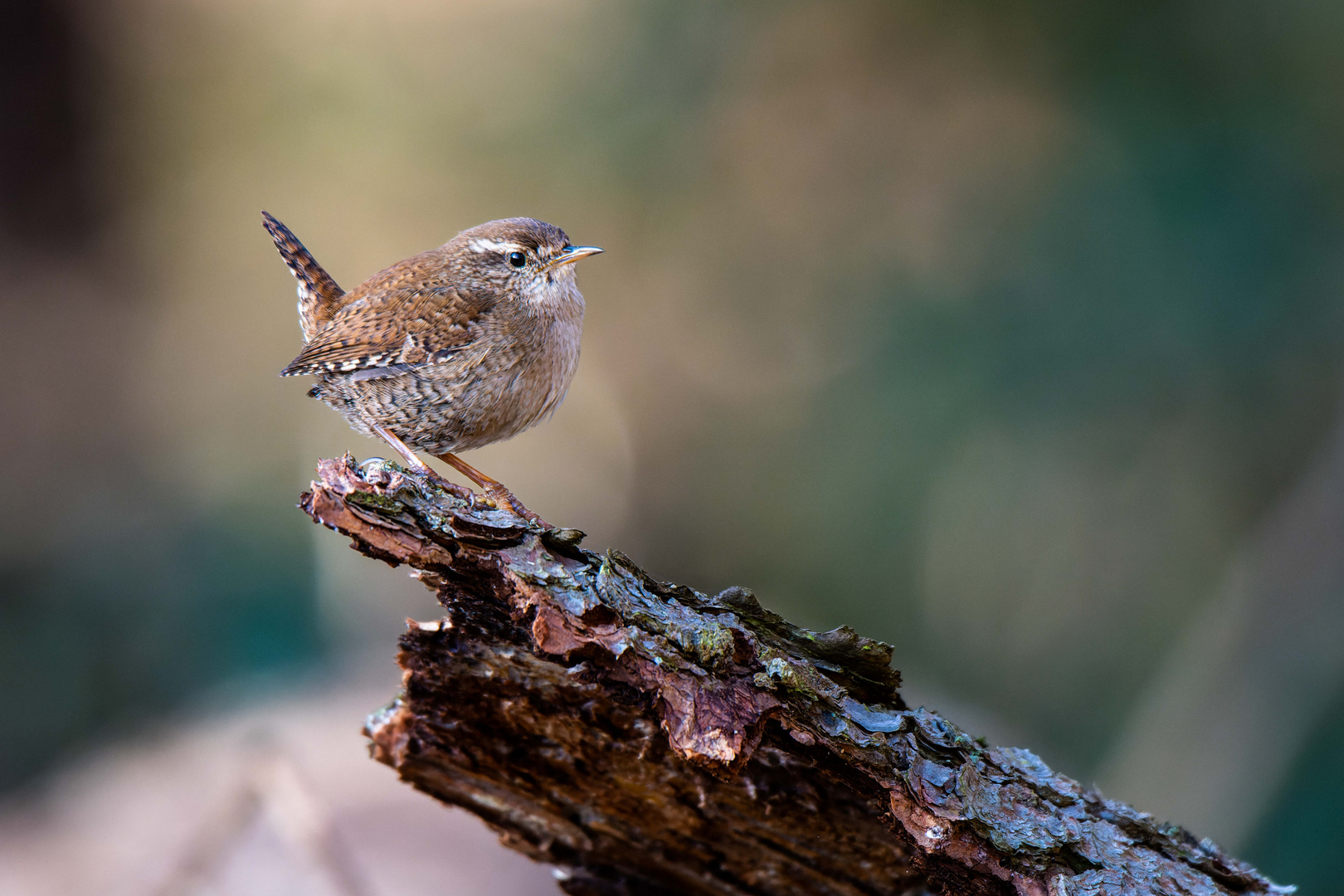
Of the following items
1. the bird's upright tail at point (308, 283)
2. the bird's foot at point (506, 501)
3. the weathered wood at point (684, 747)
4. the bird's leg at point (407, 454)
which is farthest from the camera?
the bird's upright tail at point (308, 283)

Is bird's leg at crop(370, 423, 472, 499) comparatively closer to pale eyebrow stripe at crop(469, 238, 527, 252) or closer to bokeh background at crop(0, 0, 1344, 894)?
pale eyebrow stripe at crop(469, 238, 527, 252)

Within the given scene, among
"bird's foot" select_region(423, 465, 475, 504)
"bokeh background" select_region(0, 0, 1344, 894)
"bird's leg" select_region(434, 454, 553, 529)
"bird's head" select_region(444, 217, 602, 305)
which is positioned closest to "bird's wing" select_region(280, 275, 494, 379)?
"bird's head" select_region(444, 217, 602, 305)

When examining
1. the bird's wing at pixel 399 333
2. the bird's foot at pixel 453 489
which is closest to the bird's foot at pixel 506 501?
the bird's foot at pixel 453 489

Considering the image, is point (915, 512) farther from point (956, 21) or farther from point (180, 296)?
point (180, 296)

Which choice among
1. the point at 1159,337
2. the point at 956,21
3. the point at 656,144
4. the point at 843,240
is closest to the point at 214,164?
the point at 656,144

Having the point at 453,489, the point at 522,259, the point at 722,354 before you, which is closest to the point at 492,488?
the point at 522,259

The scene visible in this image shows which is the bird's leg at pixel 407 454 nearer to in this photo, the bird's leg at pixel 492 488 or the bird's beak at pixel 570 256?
the bird's leg at pixel 492 488
